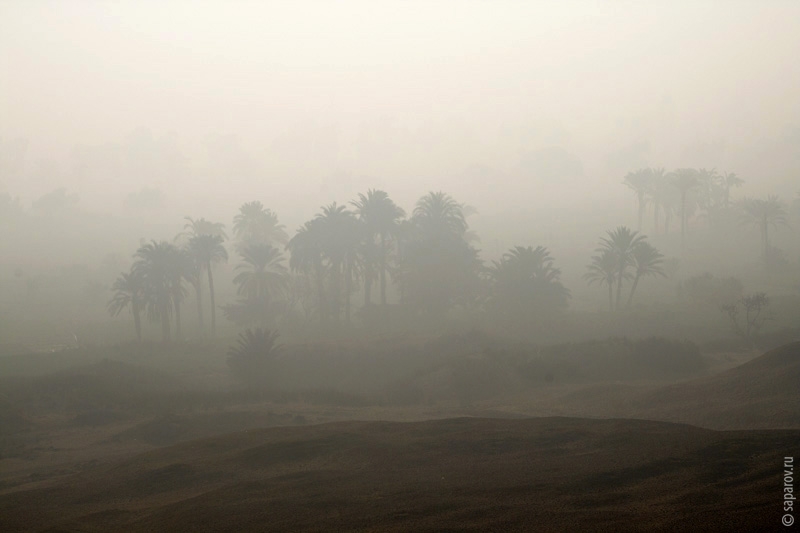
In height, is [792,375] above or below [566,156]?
below

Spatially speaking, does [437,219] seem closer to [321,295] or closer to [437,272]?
[437,272]

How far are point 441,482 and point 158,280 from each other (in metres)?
51.0

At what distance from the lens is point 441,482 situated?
17875 mm

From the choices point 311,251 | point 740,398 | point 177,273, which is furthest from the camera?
point 311,251

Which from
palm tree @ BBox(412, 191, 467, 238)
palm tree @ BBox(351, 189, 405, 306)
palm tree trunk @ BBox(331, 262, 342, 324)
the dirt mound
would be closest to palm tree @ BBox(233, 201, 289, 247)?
palm tree trunk @ BBox(331, 262, 342, 324)

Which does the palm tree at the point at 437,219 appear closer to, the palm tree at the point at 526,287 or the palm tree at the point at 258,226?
the palm tree at the point at 526,287

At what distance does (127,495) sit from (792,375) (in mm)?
28812

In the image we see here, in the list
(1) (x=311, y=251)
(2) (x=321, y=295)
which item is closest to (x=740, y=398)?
(2) (x=321, y=295)

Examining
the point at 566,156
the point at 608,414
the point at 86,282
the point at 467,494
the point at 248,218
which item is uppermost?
the point at 566,156

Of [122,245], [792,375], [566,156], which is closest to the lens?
[792,375]

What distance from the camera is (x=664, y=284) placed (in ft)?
268

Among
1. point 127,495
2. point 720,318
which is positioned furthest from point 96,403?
point 720,318

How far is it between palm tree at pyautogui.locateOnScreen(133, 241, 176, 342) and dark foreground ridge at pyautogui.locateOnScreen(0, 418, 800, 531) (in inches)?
1546

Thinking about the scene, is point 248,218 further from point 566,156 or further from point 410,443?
→ point 566,156
